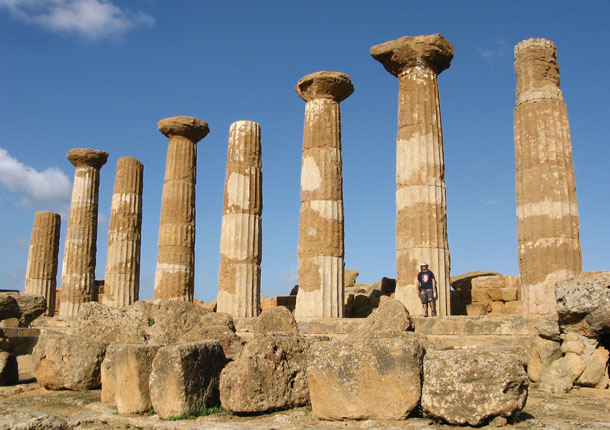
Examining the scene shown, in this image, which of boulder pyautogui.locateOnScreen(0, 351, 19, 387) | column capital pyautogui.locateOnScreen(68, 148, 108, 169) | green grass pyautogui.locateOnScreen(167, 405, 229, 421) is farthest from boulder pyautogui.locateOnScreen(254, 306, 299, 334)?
column capital pyautogui.locateOnScreen(68, 148, 108, 169)

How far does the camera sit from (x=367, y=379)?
648 centimetres

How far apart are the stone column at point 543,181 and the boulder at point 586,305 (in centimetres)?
400

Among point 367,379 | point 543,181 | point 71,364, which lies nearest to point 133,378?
point 71,364

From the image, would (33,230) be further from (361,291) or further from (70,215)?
(361,291)

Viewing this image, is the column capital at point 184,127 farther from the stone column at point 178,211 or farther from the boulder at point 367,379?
the boulder at point 367,379

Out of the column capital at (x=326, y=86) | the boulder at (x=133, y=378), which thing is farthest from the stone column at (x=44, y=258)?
the boulder at (x=133, y=378)

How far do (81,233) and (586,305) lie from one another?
67.8 feet

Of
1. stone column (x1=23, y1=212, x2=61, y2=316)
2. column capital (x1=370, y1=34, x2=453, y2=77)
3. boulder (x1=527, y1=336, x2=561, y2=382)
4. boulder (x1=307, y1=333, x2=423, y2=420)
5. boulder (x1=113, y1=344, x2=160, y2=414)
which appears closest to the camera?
boulder (x1=307, y1=333, x2=423, y2=420)

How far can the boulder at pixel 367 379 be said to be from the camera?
6.36m

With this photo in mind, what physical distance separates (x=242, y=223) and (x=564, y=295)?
37.5ft

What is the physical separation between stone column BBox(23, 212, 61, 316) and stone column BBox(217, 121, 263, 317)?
11204 millimetres

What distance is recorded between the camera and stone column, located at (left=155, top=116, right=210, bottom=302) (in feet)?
68.1

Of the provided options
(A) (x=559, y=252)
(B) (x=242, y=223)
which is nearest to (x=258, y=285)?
(B) (x=242, y=223)

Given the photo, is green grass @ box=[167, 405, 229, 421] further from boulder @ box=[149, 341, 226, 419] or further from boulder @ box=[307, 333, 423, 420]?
boulder @ box=[307, 333, 423, 420]
